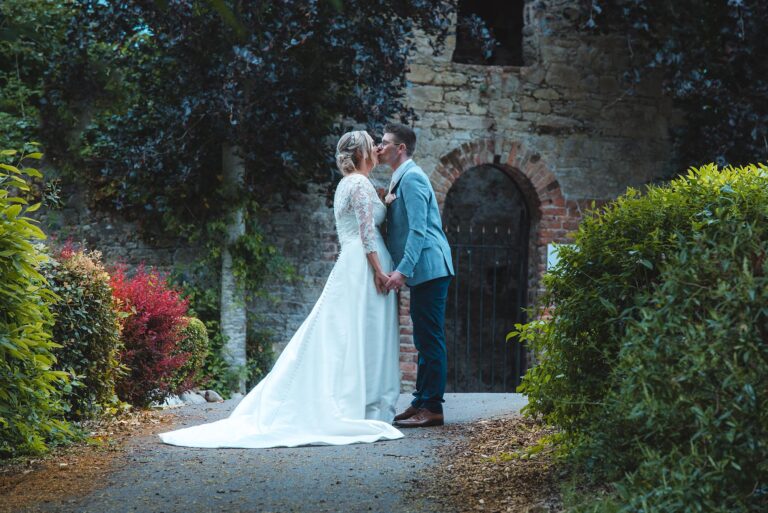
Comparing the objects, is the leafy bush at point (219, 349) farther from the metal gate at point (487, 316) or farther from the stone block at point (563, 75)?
the metal gate at point (487, 316)

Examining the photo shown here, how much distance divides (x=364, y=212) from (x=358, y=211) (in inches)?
1.6

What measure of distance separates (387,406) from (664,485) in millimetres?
3022

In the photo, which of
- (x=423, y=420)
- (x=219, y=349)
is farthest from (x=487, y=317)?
(x=423, y=420)

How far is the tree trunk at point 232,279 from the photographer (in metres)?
9.78

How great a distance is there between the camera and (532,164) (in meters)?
10.9

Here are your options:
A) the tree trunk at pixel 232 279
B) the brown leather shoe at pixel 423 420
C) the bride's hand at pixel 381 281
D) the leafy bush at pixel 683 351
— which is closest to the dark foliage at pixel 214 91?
the tree trunk at pixel 232 279

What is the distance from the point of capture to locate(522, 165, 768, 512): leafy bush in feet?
9.07

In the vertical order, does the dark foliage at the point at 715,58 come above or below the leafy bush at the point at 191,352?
above

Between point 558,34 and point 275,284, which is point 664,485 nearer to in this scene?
point 275,284

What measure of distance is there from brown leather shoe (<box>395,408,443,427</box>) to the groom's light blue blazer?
32.7 inches

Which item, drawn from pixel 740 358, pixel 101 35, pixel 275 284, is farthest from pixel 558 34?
pixel 740 358

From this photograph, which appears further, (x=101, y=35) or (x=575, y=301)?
(x=101, y=35)

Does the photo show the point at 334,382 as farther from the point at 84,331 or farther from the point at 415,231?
the point at 84,331

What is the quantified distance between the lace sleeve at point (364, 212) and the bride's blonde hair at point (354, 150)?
0.16m
